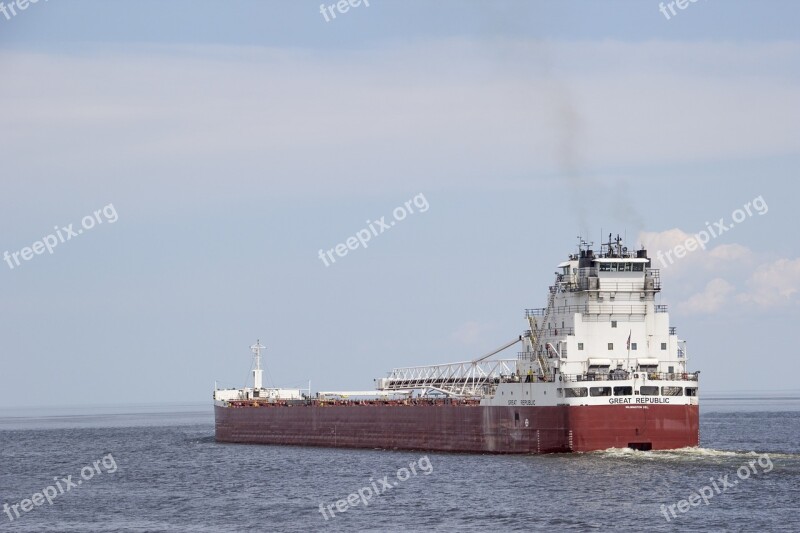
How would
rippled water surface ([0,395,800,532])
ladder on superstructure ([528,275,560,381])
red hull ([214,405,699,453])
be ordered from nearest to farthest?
rippled water surface ([0,395,800,532]), red hull ([214,405,699,453]), ladder on superstructure ([528,275,560,381])

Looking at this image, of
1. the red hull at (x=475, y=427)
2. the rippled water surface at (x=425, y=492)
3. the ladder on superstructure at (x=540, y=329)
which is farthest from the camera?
the ladder on superstructure at (x=540, y=329)

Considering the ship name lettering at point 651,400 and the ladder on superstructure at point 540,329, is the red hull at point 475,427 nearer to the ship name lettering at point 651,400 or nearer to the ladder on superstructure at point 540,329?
the ship name lettering at point 651,400

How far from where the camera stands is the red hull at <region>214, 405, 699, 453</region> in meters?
61.2

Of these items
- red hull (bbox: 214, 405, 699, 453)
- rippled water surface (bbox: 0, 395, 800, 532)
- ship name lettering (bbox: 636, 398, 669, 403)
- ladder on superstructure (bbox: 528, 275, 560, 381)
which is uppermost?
ladder on superstructure (bbox: 528, 275, 560, 381)

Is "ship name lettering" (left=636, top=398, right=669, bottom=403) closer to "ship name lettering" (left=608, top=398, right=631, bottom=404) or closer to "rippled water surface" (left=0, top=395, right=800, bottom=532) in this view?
"ship name lettering" (left=608, top=398, right=631, bottom=404)

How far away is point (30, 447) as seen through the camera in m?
102

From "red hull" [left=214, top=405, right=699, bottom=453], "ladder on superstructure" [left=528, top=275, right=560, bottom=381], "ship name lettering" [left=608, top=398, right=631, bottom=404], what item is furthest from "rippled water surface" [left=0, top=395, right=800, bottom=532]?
"ladder on superstructure" [left=528, top=275, right=560, bottom=381]

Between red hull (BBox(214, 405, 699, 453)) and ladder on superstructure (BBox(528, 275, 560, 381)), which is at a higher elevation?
ladder on superstructure (BBox(528, 275, 560, 381))

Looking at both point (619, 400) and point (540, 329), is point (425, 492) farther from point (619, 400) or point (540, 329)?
point (540, 329)

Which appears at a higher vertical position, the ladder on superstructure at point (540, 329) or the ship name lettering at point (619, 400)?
the ladder on superstructure at point (540, 329)

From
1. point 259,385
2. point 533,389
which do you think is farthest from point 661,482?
point 259,385

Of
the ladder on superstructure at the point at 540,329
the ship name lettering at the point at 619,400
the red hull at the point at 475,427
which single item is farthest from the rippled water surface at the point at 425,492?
the ladder on superstructure at the point at 540,329

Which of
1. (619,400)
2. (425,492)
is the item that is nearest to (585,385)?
(619,400)

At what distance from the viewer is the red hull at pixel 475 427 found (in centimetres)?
6116
